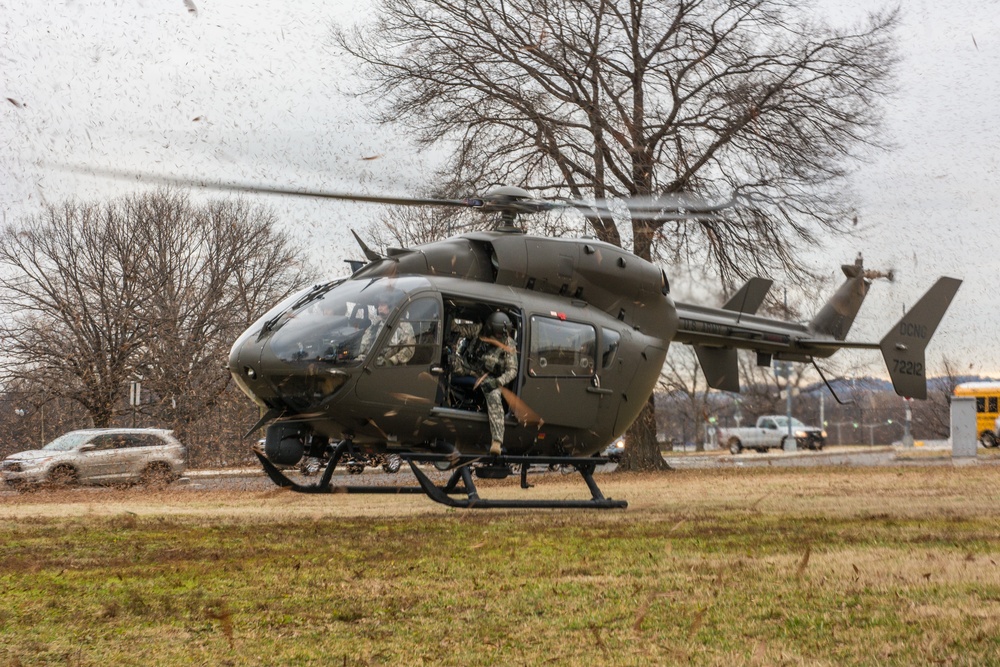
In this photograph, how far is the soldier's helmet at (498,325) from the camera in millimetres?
10172

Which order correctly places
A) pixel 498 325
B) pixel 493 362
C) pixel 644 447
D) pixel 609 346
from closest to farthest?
pixel 498 325, pixel 493 362, pixel 609 346, pixel 644 447

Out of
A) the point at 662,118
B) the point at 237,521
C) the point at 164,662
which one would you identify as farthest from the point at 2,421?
the point at 164,662

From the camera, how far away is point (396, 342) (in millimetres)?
9484

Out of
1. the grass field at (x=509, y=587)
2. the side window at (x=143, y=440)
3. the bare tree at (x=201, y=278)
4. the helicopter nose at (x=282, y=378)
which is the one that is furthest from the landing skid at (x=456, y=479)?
the bare tree at (x=201, y=278)

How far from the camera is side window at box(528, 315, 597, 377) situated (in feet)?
34.6

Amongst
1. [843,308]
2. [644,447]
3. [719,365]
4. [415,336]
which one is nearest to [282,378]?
[415,336]

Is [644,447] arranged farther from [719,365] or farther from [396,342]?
[396,342]

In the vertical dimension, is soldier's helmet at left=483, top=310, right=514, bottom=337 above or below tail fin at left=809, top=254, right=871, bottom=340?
below

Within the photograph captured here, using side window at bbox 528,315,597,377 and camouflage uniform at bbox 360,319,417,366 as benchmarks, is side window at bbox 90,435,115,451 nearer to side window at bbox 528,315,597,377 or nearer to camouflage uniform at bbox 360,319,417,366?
side window at bbox 528,315,597,377

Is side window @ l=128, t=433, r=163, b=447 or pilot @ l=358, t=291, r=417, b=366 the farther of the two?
side window @ l=128, t=433, r=163, b=447

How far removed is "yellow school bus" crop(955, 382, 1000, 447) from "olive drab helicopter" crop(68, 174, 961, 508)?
3650 cm

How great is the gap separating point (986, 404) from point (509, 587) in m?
44.5

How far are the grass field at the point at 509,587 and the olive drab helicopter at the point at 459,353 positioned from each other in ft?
2.29

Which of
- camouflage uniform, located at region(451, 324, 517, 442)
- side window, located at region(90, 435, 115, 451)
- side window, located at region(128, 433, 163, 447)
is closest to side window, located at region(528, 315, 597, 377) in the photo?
camouflage uniform, located at region(451, 324, 517, 442)
